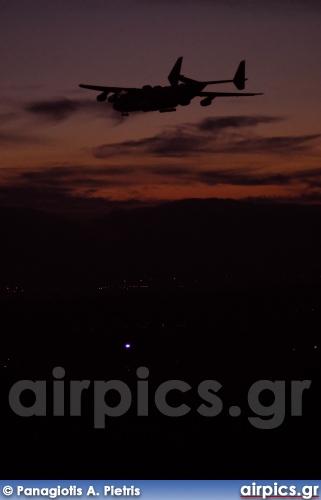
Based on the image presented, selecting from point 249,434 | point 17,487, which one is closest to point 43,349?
point 249,434

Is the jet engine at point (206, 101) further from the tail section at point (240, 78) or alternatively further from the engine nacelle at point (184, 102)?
the tail section at point (240, 78)

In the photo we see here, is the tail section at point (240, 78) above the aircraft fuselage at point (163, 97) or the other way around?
above

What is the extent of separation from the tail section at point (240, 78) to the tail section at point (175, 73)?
5967 millimetres

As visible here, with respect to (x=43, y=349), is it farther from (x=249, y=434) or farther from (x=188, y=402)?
(x=249, y=434)

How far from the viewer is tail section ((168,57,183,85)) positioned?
84.3 metres

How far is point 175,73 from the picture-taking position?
281 ft

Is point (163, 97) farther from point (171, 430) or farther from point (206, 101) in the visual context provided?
point (171, 430)

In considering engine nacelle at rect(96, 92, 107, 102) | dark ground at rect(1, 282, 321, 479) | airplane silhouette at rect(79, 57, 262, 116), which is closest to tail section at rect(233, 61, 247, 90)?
airplane silhouette at rect(79, 57, 262, 116)

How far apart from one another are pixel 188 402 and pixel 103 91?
122 ft

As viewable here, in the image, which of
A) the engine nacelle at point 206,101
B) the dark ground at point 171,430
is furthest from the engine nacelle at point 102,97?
the dark ground at point 171,430

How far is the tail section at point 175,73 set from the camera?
84312 millimetres

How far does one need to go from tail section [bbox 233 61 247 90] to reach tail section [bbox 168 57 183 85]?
5.97m

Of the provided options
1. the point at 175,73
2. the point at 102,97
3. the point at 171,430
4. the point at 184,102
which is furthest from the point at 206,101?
the point at 171,430

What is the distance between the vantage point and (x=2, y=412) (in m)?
67.6
